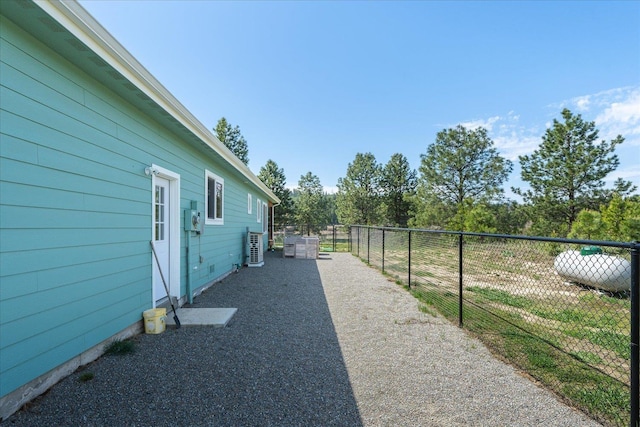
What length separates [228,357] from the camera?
2.92 meters

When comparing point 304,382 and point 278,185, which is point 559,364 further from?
point 278,185

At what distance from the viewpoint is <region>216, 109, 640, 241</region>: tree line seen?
Answer: 15.0m

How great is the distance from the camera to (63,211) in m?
2.41

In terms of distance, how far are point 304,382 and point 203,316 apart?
2.23 metres

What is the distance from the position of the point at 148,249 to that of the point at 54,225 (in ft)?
4.91

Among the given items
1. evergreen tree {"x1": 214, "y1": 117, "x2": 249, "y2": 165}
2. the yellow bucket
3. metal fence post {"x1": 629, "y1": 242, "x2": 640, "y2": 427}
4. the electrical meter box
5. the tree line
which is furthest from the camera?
evergreen tree {"x1": 214, "y1": 117, "x2": 249, "y2": 165}

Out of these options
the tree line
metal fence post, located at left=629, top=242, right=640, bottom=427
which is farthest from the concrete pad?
the tree line

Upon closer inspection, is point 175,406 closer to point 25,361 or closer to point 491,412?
point 25,361

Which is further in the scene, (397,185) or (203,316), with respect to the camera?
(397,185)

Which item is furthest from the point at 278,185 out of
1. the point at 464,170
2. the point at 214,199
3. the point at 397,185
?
the point at 214,199

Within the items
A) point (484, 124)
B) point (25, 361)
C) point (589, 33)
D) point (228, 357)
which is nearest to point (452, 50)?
point (589, 33)

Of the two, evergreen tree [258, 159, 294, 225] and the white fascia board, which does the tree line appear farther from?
the white fascia board

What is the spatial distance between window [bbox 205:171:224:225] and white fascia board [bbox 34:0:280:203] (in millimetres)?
2067

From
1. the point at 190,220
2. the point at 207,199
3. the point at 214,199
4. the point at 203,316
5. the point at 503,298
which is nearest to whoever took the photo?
the point at 203,316
